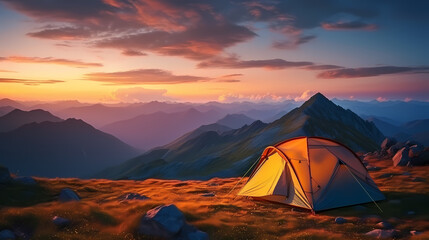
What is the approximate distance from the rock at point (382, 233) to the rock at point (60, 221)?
20.1 meters

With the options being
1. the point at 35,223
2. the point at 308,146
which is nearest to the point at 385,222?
the point at 308,146

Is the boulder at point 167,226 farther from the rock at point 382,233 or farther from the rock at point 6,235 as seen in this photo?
the rock at point 382,233

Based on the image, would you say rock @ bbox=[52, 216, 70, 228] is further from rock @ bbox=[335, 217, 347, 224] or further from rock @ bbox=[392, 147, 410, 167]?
rock @ bbox=[392, 147, 410, 167]

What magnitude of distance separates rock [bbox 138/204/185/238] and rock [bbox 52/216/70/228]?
18.5 ft

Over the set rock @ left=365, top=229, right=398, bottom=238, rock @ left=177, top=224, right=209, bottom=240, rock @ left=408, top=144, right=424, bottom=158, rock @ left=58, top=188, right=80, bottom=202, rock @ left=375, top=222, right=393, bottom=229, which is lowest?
rock @ left=58, top=188, right=80, bottom=202

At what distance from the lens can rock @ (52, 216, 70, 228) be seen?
67.9 ft

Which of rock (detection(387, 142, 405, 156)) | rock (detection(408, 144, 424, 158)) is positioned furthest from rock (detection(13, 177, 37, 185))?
rock (detection(387, 142, 405, 156))

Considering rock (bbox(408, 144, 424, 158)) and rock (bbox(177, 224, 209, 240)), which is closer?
rock (bbox(177, 224, 209, 240))

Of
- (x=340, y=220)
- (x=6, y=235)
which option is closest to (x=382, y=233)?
(x=340, y=220)

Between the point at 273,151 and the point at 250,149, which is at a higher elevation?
the point at 273,151

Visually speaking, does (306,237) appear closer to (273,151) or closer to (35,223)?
(273,151)

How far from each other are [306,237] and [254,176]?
13.4 meters

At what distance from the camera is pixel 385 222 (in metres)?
21.3

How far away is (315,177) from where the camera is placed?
2662cm
